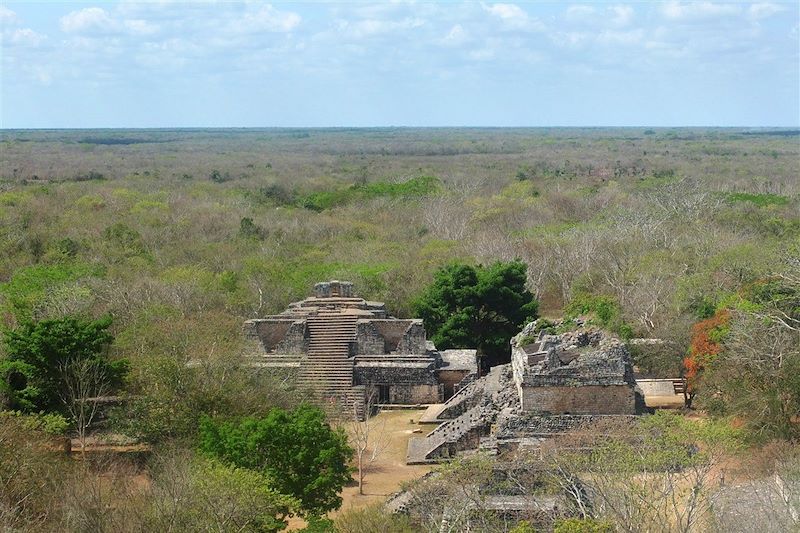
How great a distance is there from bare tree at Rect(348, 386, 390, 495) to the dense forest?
3.39 feet

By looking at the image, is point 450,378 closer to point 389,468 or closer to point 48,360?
point 389,468

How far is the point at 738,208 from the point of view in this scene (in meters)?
51.0

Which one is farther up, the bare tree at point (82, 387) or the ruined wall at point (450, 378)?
the bare tree at point (82, 387)

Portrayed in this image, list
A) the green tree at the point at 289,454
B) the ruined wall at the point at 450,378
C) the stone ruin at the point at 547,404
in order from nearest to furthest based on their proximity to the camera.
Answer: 1. the green tree at the point at 289,454
2. the stone ruin at the point at 547,404
3. the ruined wall at the point at 450,378

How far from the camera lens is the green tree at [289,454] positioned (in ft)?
58.5

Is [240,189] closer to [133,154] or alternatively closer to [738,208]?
[738,208]

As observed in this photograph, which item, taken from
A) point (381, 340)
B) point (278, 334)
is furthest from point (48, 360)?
point (381, 340)

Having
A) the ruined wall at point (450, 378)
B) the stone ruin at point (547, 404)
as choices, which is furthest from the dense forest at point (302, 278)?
the ruined wall at point (450, 378)

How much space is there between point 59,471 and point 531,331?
48.5ft

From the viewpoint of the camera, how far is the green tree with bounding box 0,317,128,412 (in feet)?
75.4

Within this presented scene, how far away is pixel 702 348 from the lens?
25453mm

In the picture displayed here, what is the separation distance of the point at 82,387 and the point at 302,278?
598 inches

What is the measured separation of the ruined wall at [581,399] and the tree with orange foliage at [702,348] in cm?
269

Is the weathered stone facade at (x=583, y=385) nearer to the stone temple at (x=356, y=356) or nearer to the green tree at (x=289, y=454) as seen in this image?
the stone temple at (x=356, y=356)
